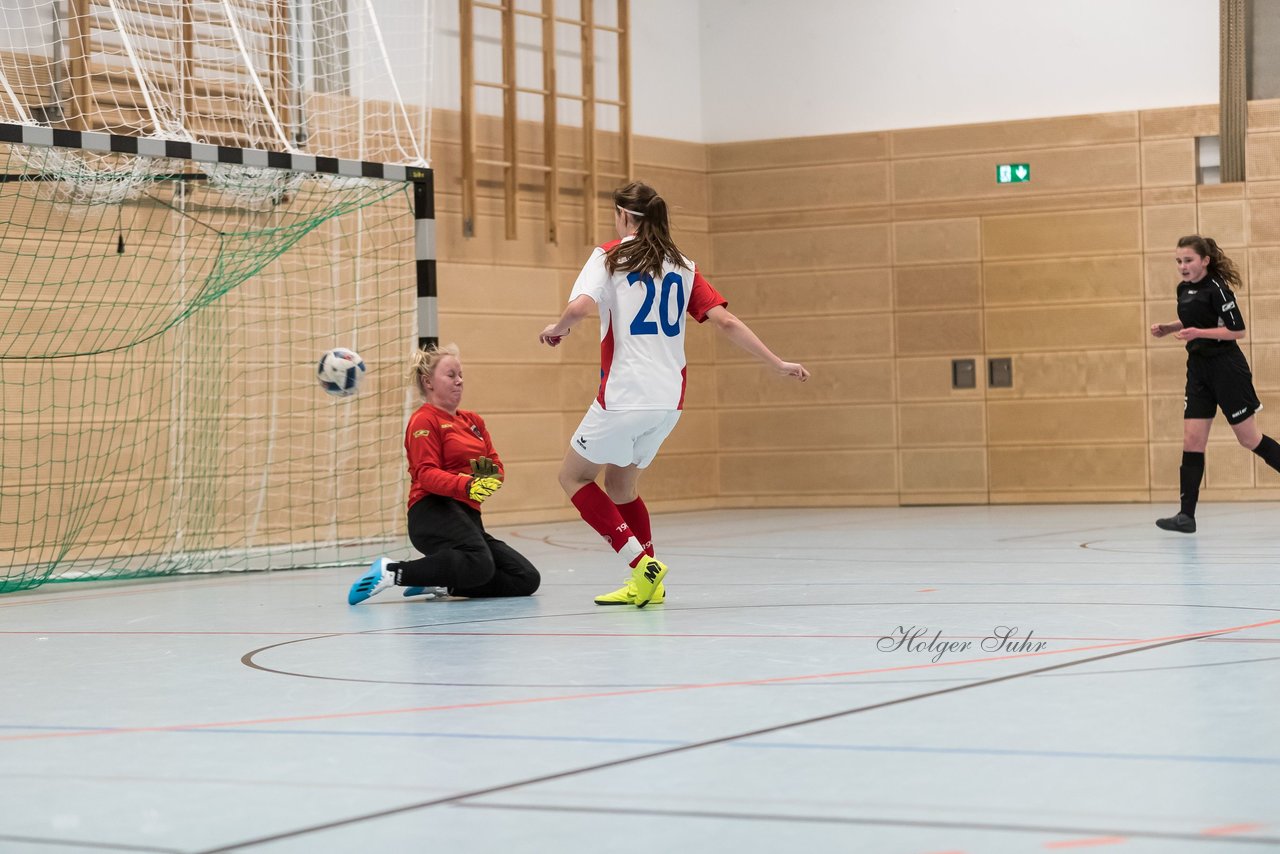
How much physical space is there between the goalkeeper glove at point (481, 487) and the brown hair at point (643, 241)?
1080mm

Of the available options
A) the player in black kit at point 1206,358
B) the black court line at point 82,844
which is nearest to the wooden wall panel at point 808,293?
the player in black kit at point 1206,358

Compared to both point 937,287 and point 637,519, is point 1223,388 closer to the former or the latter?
point 637,519

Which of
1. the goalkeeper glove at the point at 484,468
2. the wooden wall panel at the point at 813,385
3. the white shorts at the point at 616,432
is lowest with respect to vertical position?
the goalkeeper glove at the point at 484,468

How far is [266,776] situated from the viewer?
3.07 meters

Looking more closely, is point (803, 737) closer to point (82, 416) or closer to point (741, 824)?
point (741, 824)

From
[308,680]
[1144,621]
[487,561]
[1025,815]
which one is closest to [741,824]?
[1025,815]

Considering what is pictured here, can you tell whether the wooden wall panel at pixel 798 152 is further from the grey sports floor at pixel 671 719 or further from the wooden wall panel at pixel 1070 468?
the grey sports floor at pixel 671 719

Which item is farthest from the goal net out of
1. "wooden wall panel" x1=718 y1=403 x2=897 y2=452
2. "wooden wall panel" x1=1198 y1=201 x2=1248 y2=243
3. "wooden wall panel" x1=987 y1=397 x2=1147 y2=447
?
"wooden wall panel" x1=1198 y1=201 x2=1248 y2=243

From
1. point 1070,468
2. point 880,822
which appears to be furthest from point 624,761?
point 1070,468

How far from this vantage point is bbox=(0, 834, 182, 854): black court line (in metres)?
2.50

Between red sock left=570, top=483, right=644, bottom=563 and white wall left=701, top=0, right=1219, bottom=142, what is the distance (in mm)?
8204

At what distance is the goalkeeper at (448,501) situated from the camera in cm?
654

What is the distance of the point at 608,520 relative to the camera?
6.22m

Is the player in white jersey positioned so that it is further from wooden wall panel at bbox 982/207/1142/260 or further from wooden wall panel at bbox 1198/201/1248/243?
wooden wall panel at bbox 1198/201/1248/243
